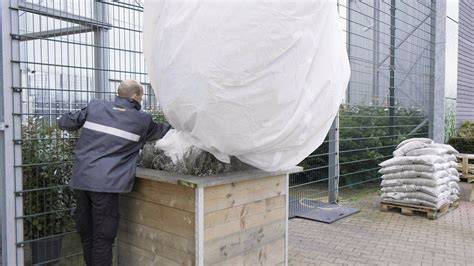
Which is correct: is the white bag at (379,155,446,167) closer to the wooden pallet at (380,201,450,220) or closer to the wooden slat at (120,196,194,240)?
the wooden pallet at (380,201,450,220)

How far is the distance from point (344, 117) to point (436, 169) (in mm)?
1771

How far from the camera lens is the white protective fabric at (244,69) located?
2445 millimetres

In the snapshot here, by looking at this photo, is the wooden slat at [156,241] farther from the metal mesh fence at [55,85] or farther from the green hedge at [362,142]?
the green hedge at [362,142]

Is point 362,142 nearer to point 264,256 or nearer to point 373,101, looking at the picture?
point 373,101

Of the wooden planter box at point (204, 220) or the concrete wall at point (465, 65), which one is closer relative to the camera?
the wooden planter box at point (204, 220)

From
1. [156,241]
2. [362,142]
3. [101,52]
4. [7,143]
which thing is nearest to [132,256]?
[156,241]

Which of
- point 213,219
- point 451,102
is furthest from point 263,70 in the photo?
point 451,102

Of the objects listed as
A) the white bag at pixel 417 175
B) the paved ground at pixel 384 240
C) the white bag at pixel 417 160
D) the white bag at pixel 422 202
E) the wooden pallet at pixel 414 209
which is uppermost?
the white bag at pixel 417 160

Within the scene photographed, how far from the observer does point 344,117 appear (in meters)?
7.41

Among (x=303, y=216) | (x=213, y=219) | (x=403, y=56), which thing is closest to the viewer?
(x=213, y=219)

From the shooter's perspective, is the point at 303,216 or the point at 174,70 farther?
the point at 303,216

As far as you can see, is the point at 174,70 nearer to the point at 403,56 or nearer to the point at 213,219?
the point at 213,219

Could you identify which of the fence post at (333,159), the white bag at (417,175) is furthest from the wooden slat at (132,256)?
the white bag at (417,175)

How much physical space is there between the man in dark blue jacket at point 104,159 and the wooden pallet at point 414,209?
448cm
